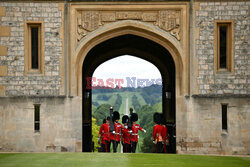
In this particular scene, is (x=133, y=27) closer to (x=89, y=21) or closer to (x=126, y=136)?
(x=89, y=21)

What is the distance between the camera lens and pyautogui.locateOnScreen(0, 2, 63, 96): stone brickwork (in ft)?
43.4

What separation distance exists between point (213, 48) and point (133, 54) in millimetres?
5293

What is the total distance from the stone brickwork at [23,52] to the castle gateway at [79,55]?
3 cm

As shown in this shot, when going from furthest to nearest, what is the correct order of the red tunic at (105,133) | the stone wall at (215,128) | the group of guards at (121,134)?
the red tunic at (105,133) → the group of guards at (121,134) → the stone wall at (215,128)

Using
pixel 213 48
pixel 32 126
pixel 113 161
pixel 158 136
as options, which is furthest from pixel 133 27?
pixel 113 161

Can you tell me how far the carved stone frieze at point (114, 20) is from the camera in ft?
44.2

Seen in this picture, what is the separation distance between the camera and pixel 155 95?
9194 cm

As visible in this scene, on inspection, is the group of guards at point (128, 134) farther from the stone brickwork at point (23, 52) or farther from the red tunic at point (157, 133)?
the stone brickwork at point (23, 52)

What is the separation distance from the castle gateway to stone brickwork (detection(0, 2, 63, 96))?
3 cm

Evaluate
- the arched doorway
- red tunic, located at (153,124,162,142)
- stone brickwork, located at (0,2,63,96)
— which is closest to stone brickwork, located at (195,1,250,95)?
red tunic, located at (153,124,162,142)

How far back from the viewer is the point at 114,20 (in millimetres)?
13586

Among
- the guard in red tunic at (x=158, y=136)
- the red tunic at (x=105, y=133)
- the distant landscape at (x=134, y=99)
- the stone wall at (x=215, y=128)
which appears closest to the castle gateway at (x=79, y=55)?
the stone wall at (x=215, y=128)

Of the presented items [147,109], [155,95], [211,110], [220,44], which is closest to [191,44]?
[220,44]

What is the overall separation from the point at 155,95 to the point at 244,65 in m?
78.8
